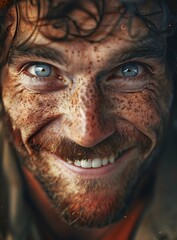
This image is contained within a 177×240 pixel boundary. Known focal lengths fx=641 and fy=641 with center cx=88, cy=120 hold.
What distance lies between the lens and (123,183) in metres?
1.45

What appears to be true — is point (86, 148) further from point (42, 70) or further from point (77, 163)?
point (42, 70)

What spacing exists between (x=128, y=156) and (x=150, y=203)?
0.44 feet

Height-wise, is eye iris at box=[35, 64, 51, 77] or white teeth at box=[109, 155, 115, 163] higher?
eye iris at box=[35, 64, 51, 77]

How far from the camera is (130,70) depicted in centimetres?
139

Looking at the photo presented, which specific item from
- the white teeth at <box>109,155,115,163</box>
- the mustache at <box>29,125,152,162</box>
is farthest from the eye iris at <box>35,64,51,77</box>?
the white teeth at <box>109,155,115,163</box>

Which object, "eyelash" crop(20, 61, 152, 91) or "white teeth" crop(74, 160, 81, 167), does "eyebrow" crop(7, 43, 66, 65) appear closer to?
"eyelash" crop(20, 61, 152, 91)

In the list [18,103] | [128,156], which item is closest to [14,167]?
[18,103]

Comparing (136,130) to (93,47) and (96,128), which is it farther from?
(93,47)

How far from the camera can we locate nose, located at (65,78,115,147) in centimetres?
134

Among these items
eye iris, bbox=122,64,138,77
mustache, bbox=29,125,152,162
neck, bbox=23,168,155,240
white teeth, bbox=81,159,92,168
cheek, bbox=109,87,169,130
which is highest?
eye iris, bbox=122,64,138,77

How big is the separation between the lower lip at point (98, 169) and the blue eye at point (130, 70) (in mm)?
168

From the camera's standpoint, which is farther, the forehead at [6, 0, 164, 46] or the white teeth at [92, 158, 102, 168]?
the white teeth at [92, 158, 102, 168]

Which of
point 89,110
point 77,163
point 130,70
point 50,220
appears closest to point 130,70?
point 130,70

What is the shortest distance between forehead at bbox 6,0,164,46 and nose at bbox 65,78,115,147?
107 millimetres
